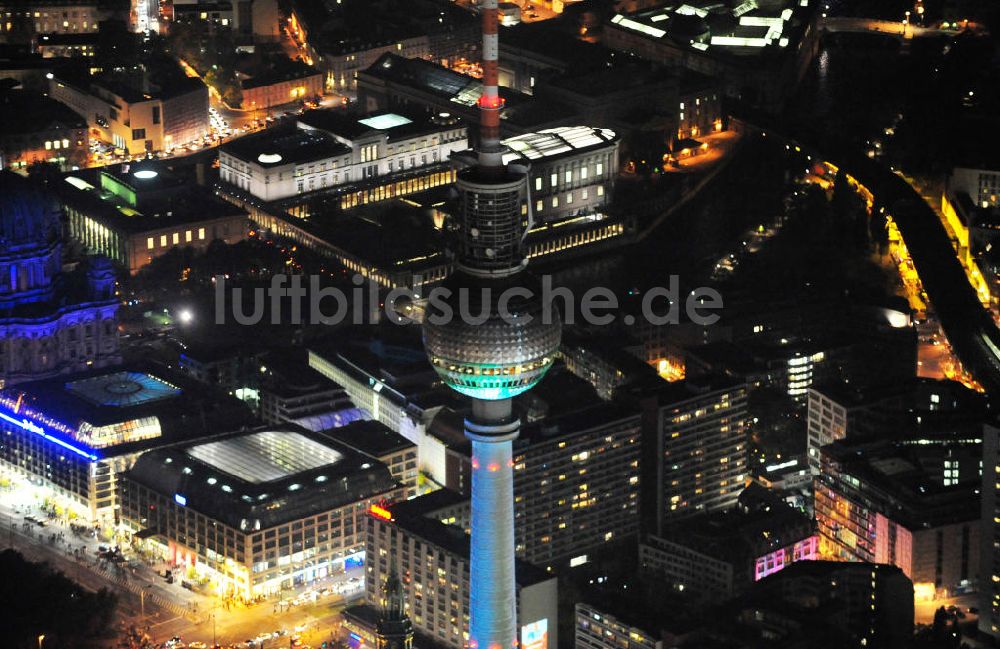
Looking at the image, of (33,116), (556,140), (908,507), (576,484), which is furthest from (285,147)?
(908,507)

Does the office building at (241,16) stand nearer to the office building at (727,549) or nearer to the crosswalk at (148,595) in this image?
the crosswalk at (148,595)

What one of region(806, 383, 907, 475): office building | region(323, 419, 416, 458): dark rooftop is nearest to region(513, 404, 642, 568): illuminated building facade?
region(323, 419, 416, 458): dark rooftop

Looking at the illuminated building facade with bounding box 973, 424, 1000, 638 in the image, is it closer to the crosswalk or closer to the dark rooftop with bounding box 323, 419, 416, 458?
the dark rooftop with bounding box 323, 419, 416, 458

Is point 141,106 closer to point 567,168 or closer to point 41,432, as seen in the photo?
point 567,168

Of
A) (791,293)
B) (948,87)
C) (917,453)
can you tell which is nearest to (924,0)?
(948,87)

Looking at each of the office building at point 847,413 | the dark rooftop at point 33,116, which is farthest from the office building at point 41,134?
the office building at point 847,413

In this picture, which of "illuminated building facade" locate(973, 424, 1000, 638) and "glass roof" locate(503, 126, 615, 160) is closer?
"illuminated building facade" locate(973, 424, 1000, 638)
